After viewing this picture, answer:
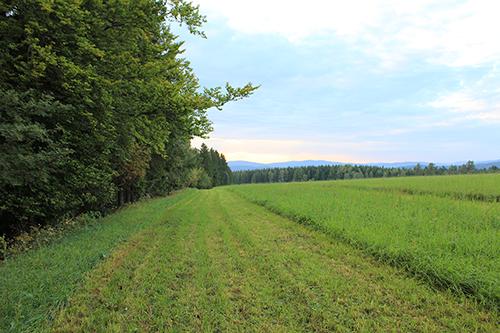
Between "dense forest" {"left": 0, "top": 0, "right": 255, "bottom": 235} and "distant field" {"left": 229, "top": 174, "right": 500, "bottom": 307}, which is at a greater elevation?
"dense forest" {"left": 0, "top": 0, "right": 255, "bottom": 235}

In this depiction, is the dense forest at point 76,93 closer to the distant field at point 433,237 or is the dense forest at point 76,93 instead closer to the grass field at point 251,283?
the grass field at point 251,283

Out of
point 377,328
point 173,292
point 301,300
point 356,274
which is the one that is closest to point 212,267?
point 173,292

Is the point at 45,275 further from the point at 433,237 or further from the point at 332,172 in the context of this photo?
the point at 332,172

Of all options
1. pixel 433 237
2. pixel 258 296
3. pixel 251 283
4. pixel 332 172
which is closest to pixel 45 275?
pixel 251 283

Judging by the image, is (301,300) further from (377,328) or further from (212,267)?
(212,267)

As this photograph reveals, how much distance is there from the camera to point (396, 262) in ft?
19.0

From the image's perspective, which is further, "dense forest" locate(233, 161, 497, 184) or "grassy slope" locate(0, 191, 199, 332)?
"dense forest" locate(233, 161, 497, 184)

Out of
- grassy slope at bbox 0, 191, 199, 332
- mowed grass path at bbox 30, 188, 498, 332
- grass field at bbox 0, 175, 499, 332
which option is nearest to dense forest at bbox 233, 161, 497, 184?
grass field at bbox 0, 175, 499, 332

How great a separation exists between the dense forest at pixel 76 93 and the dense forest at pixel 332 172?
93.1 m

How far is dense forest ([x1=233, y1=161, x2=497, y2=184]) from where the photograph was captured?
3501 inches

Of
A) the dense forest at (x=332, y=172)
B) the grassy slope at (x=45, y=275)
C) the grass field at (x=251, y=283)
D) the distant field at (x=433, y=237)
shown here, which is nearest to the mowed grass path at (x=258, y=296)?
the grass field at (x=251, y=283)

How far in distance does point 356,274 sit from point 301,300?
1624 millimetres

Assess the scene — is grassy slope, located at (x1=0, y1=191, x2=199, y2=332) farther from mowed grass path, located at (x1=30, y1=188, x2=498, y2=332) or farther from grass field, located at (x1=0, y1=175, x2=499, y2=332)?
mowed grass path, located at (x1=30, y1=188, x2=498, y2=332)

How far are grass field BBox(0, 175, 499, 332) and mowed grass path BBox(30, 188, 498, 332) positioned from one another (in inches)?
0.7
